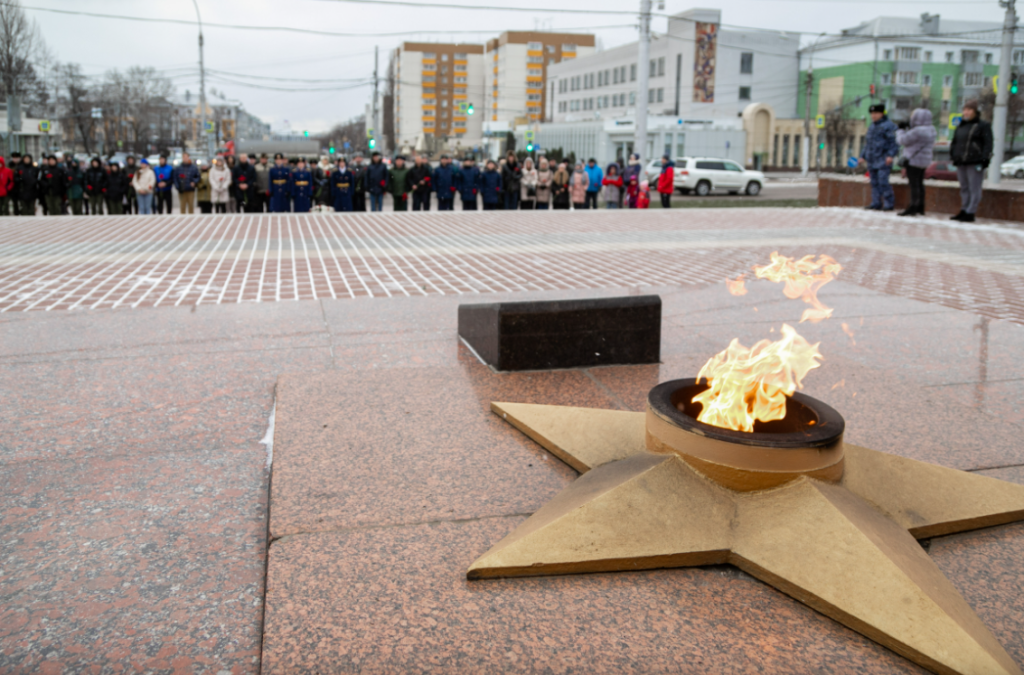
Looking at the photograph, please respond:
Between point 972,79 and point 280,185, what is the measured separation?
264ft

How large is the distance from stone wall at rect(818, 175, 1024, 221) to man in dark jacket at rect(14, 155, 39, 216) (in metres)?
18.2

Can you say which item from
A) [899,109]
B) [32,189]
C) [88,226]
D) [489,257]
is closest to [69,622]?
[489,257]

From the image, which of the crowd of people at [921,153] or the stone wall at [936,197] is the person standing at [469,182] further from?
the crowd of people at [921,153]

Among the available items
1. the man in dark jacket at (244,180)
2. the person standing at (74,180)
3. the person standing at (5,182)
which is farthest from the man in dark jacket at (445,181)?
the person standing at (5,182)

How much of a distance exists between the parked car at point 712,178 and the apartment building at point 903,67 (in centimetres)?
4513

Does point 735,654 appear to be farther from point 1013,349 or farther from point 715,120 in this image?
point 715,120

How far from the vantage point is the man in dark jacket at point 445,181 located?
62.2 feet

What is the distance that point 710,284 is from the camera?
7.81 m

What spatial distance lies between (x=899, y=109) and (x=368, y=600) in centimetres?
8460

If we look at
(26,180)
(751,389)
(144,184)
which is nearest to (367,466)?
(751,389)

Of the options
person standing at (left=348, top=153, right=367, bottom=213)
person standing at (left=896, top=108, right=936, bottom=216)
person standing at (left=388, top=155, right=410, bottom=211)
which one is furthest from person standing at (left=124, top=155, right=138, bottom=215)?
person standing at (left=896, top=108, right=936, bottom=216)

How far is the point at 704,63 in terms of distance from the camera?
70562 mm

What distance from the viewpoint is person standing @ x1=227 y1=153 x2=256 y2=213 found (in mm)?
18141

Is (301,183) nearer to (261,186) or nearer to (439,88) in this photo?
(261,186)
